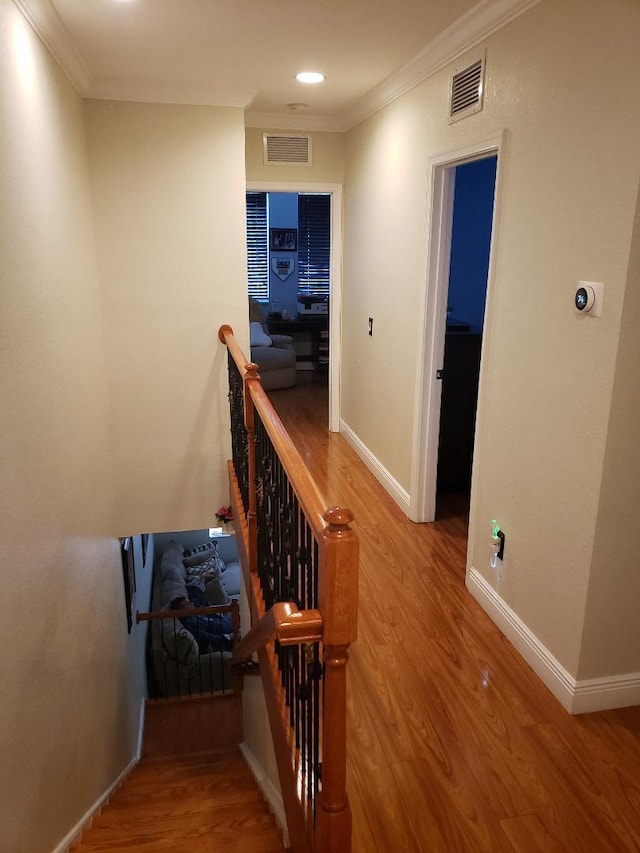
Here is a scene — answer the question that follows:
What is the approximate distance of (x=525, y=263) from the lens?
2.50 m

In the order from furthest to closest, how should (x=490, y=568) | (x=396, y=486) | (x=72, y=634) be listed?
(x=396, y=486) < (x=490, y=568) < (x=72, y=634)

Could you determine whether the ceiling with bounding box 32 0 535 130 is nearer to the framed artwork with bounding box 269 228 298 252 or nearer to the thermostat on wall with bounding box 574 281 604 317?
the thermostat on wall with bounding box 574 281 604 317

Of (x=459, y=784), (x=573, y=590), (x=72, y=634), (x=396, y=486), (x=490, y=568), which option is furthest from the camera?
(x=396, y=486)

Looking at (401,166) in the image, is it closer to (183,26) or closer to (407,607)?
(183,26)

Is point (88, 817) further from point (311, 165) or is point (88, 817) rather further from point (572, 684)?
point (311, 165)

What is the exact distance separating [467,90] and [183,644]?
17.4 feet

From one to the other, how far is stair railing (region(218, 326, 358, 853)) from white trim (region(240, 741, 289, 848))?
1.60 ft

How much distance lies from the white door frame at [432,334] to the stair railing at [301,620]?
127cm

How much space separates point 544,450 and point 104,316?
2773mm

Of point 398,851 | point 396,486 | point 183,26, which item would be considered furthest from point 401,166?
point 398,851

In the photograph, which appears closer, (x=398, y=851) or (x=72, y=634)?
(x=398, y=851)

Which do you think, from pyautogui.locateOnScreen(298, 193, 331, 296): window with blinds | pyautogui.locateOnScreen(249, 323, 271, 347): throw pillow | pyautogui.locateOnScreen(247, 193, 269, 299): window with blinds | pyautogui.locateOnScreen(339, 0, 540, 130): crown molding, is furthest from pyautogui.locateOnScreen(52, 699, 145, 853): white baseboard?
pyautogui.locateOnScreen(298, 193, 331, 296): window with blinds

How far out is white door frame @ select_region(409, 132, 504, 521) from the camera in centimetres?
338

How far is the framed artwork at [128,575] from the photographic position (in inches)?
181
